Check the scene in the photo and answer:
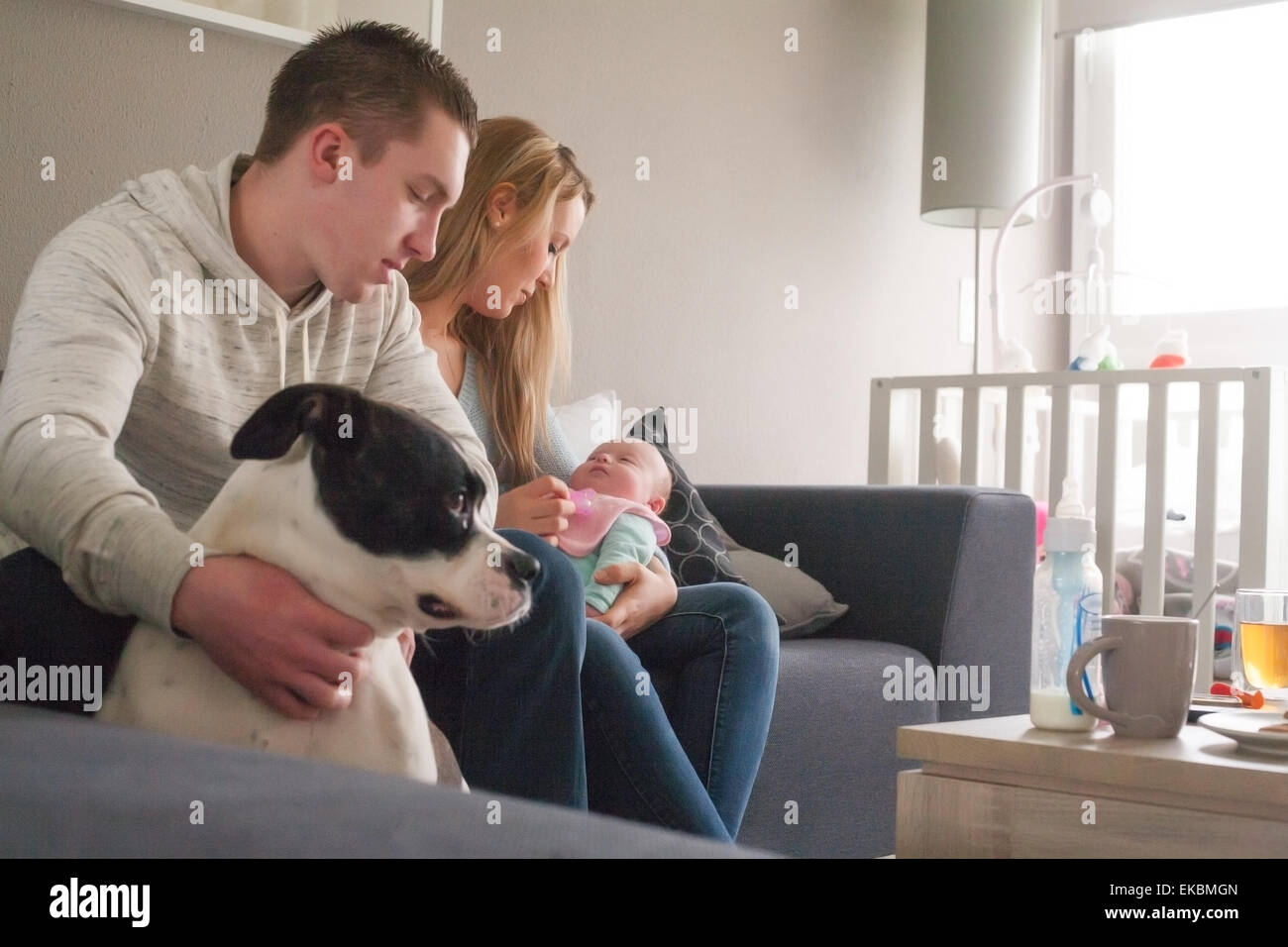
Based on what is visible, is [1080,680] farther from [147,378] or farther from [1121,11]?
[1121,11]

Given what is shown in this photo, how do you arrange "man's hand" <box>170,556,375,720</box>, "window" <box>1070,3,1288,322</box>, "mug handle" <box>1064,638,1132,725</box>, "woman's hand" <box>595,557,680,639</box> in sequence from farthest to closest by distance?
"window" <box>1070,3,1288,322</box>
"woman's hand" <box>595,557,680,639</box>
"mug handle" <box>1064,638,1132,725</box>
"man's hand" <box>170,556,375,720</box>

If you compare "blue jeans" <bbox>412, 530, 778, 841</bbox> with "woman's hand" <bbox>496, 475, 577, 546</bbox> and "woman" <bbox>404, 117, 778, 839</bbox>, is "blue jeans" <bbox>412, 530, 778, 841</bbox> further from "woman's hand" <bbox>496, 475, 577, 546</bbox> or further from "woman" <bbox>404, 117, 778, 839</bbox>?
"woman's hand" <bbox>496, 475, 577, 546</bbox>

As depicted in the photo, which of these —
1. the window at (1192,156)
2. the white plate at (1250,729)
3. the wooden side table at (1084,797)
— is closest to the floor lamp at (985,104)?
the window at (1192,156)

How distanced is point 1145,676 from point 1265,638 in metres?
0.18

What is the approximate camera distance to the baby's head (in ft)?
5.82

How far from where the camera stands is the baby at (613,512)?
5.14 ft

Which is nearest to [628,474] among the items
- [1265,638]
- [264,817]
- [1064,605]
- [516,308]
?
[516,308]

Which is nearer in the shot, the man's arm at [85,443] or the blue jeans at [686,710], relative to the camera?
the man's arm at [85,443]

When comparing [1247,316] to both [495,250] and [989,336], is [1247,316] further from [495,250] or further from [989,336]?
[495,250]

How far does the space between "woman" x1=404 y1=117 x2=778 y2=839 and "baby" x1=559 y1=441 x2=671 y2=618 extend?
0.03 m

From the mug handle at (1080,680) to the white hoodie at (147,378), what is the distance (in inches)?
19.5

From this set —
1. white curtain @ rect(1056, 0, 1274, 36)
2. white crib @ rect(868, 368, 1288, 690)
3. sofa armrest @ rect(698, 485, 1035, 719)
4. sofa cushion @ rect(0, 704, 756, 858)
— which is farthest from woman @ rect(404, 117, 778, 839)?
white curtain @ rect(1056, 0, 1274, 36)

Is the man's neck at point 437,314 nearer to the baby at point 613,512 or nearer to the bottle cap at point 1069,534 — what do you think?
the baby at point 613,512
